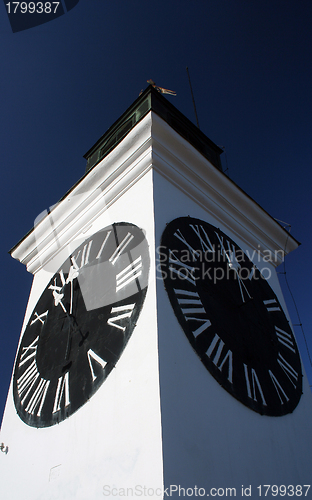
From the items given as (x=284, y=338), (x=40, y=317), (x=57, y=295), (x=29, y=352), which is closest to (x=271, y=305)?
(x=284, y=338)

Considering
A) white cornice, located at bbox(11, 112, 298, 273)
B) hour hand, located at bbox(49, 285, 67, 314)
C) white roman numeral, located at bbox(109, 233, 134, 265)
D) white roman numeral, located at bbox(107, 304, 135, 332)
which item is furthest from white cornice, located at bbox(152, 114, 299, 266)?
hour hand, located at bbox(49, 285, 67, 314)

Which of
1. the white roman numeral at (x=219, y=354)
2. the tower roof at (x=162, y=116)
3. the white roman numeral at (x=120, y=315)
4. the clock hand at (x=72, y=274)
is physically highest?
the tower roof at (x=162, y=116)

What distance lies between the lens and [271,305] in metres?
4.66

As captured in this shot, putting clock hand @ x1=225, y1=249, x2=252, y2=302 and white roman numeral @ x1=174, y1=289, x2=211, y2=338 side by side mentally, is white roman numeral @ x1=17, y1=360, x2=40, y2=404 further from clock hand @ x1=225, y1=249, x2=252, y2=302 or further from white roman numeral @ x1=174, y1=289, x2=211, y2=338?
clock hand @ x1=225, y1=249, x2=252, y2=302

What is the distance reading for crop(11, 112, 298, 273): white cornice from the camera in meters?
4.28

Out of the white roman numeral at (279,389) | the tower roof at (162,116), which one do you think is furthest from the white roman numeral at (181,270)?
the tower roof at (162,116)

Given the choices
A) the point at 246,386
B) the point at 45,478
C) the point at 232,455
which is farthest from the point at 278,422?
the point at 45,478

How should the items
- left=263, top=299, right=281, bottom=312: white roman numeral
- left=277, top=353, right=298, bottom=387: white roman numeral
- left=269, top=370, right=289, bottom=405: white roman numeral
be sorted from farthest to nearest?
left=263, top=299, right=281, bottom=312: white roman numeral, left=277, top=353, right=298, bottom=387: white roman numeral, left=269, top=370, right=289, bottom=405: white roman numeral

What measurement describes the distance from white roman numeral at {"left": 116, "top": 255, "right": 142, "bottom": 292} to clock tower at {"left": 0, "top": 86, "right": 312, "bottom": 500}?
2 centimetres

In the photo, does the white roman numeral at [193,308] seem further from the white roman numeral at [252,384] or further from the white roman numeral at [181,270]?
the white roman numeral at [252,384]

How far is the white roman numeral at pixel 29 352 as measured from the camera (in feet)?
13.2

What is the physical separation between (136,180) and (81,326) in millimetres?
1933

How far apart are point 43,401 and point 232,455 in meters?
1.95

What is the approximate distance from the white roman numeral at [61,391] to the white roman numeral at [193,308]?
1.37 m
